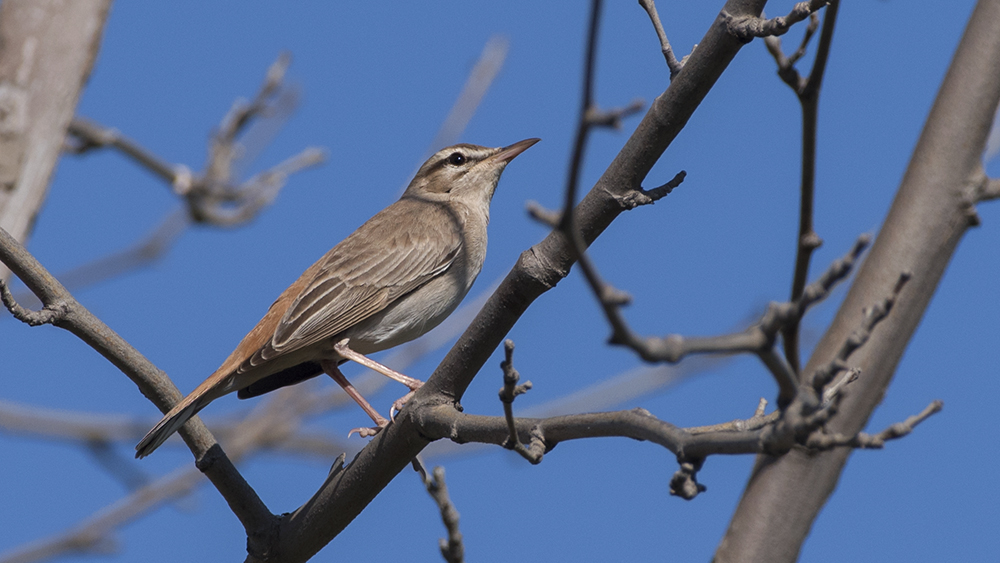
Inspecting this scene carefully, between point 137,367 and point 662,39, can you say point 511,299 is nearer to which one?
point 662,39

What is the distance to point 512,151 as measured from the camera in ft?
28.1

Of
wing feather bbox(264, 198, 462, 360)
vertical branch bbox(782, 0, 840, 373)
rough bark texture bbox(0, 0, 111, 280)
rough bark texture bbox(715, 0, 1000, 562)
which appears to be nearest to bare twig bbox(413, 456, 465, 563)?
rough bark texture bbox(715, 0, 1000, 562)

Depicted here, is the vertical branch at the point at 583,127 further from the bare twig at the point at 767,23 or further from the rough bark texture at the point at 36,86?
the rough bark texture at the point at 36,86

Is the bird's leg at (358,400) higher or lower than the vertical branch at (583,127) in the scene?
higher

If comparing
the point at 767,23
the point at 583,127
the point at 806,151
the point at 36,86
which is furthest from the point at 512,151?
the point at 583,127

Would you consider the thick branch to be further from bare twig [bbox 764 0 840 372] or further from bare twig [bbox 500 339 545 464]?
bare twig [bbox 500 339 545 464]

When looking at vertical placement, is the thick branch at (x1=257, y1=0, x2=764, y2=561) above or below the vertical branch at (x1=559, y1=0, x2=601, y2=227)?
above

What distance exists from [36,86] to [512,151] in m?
3.79

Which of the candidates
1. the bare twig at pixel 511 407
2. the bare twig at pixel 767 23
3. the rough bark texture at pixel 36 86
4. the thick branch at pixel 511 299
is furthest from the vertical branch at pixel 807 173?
the rough bark texture at pixel 36 86

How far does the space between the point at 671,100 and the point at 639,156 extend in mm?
284

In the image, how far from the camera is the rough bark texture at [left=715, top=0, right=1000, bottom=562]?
11.6 ft

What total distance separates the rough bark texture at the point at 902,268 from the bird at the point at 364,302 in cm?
329

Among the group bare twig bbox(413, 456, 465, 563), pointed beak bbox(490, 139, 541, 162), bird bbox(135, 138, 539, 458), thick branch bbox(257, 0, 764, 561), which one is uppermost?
pointed beak bbox(490, 139, 541, 162)

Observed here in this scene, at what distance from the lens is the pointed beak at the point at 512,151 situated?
843cm
